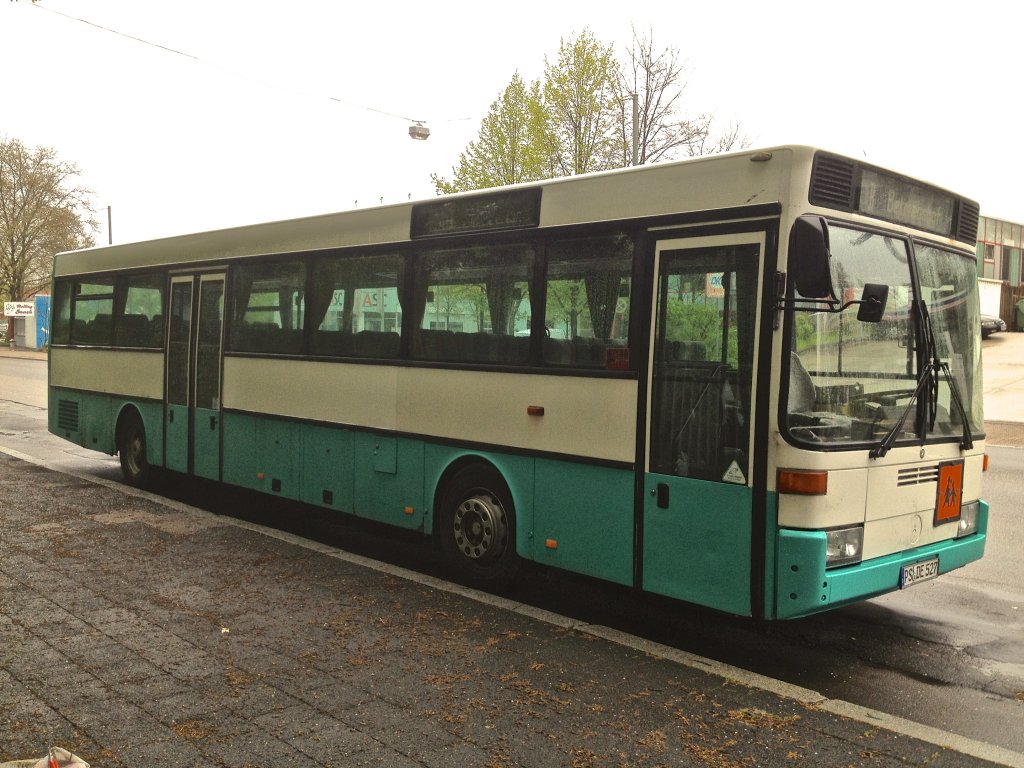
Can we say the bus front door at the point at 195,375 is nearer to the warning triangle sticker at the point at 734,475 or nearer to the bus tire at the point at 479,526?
the bus tire at the point at 479,526

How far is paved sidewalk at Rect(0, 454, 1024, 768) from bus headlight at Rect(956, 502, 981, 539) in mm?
1866

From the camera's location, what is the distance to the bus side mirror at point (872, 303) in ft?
17.0

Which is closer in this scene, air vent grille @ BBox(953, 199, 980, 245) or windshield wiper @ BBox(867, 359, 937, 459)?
windshield wiper @ BBox(867, 359, 937, 459)

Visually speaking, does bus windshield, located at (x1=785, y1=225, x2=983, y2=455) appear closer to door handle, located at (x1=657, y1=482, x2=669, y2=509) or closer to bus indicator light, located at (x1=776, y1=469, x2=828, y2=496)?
bus indicator light, located at (x1=776, y1=469, x2=828, y2=496)

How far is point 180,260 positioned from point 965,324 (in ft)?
27.4

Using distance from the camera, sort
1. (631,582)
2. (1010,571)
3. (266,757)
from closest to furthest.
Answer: (266,757) → (631,582) → (1010,571)

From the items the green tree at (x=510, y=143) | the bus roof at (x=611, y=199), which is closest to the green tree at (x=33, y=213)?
the green tree at (x=510, y=143)

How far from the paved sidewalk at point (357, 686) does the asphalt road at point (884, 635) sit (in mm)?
330

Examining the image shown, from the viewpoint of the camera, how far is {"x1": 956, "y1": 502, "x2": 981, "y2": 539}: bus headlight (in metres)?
6.45

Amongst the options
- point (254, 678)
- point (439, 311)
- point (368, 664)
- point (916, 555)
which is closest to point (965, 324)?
point (916, 555)

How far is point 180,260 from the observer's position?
11.4 meters

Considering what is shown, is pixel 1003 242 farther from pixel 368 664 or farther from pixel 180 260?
pixel 368 664

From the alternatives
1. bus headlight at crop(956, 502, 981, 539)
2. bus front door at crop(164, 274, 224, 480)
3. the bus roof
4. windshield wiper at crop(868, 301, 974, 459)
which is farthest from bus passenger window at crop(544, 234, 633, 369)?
bus front door at crop(164, 274, 224, 480)

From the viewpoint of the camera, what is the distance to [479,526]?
7430 mm
